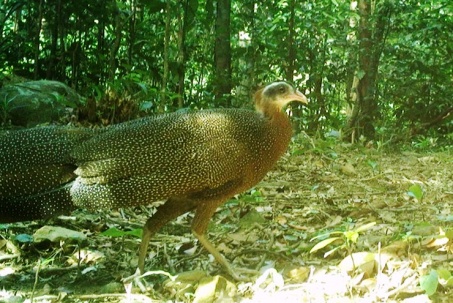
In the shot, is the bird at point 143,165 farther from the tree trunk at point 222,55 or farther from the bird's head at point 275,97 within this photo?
the tree trunk at point 222,55

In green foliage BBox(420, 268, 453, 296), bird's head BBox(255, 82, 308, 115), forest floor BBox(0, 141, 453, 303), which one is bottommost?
forest floor BBox(0, 141, 453, 303)

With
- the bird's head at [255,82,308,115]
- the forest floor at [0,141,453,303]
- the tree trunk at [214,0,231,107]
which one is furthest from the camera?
the tree trunk at [214,0,231,107]

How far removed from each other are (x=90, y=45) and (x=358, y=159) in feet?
15.9

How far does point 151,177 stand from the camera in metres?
3.40

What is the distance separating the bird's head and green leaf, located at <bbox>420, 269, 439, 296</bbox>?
161 cm

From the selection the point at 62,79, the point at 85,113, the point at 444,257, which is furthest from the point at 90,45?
the point at 444,257

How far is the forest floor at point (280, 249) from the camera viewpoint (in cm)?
297

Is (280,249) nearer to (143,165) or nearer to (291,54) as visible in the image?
(143,165)

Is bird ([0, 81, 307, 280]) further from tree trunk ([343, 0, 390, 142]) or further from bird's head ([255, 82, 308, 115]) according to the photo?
tree trunk ([343, 0, 390, 142])

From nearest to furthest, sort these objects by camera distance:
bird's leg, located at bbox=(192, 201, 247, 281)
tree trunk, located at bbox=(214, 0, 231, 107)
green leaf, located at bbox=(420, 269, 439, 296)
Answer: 1. green leaf, located at bbox=(420, 269, 439, 296)
2. bird's leg, located at bbox=(192, 201, 247, 281)
3. tree trunk, located at bbox=(214, 0, 231, 107)

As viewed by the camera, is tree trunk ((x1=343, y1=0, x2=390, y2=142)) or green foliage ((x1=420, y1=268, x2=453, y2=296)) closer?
green foliage ((x1=420, y1=268, x2=453, y2=296))

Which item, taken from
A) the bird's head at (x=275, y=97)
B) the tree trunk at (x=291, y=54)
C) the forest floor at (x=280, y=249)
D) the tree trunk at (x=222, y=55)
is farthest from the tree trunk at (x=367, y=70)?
the bird's head at (x=275, y=97)

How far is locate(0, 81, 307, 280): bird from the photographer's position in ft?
11.1

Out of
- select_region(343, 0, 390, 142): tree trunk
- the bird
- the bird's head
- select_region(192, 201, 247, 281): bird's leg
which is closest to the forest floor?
select_region(192, 201, 247, 281): bird's leg
